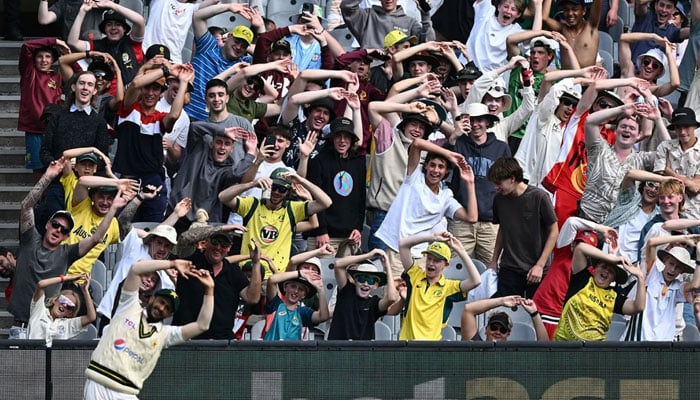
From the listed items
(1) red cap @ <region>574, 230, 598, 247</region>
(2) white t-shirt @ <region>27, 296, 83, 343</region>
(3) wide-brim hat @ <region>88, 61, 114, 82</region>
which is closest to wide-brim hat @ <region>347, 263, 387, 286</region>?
(1) red cap @ <region>574, 230, 598, 247</region>

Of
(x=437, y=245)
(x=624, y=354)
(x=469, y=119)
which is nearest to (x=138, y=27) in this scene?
(x=469, y=119)

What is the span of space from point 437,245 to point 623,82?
2.73 meters

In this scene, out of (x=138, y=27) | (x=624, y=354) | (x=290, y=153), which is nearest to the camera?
(x=624, y=354)

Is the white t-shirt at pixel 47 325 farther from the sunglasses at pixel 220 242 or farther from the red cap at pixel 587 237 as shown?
the red cap at pixel 587 237

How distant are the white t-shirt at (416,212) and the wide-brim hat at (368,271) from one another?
0.77 meters

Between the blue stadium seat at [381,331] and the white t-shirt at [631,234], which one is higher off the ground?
the white t-shirt at [631,234]

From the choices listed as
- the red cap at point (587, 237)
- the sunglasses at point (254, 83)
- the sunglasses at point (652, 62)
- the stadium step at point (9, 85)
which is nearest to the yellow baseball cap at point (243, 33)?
the sunglasses at point (254, 83)

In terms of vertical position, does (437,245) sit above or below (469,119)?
below

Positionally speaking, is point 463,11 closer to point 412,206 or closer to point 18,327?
point 412,206

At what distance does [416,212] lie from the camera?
13.9 m

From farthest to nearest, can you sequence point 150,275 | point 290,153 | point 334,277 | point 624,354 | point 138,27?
point 138,27, point 290,153, point 334,277, point 150,275, point 624,354

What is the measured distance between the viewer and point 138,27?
16.3 m

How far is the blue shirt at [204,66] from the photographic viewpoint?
15641 mm

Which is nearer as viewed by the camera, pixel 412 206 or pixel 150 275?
pixel 150 275
